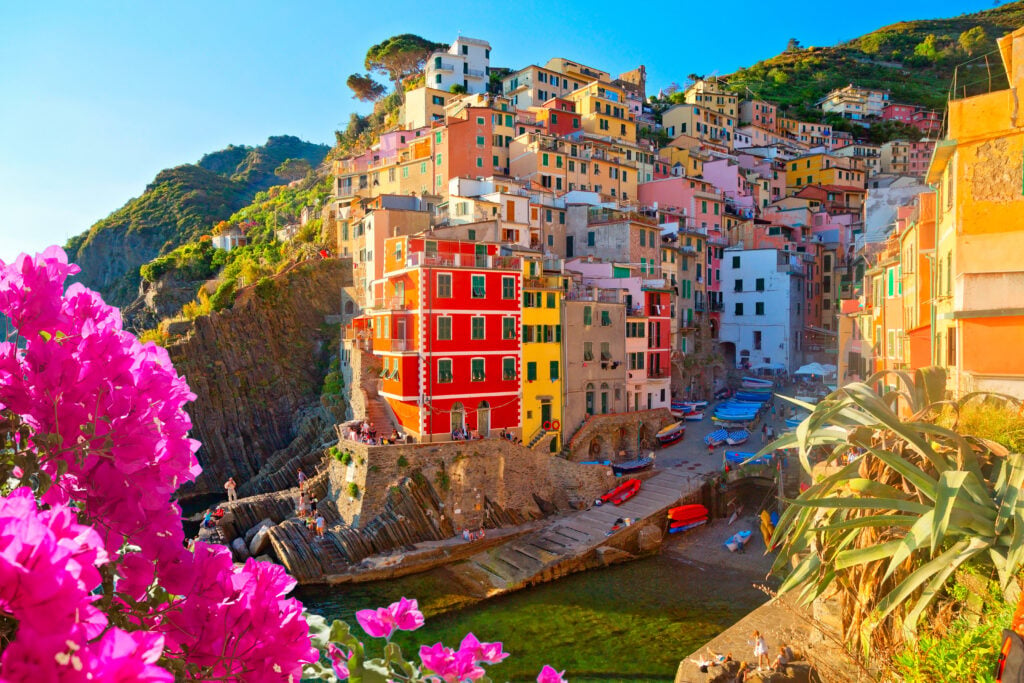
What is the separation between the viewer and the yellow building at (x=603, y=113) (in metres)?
67.6

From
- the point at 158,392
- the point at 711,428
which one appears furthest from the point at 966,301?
the point at 711,428

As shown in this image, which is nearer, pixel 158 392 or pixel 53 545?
pixel 53 545

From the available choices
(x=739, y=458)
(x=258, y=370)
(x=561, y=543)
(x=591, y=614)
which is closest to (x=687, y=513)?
(x=739, y=458)

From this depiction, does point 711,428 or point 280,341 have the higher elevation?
point 280,341

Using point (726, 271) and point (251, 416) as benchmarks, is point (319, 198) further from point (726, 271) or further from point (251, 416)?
point (726, 271)

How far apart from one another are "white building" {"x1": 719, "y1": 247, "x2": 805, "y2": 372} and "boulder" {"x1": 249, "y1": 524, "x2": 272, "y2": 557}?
4462 centimetres

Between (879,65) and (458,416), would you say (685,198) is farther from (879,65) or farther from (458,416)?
(879,65)

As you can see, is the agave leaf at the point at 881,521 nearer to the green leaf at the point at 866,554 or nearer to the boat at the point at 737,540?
the green leaf at the point at 866,554

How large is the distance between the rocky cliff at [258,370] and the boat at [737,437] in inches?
992

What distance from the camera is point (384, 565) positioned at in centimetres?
2773

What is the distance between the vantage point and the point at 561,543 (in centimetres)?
2997

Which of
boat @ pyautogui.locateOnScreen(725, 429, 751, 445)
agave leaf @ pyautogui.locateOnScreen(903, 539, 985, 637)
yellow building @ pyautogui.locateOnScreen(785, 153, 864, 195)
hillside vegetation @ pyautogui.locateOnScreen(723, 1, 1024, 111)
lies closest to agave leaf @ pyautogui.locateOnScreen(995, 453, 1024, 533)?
agave leaf @ pyautogui.locateOnScreen(903, 539, 985, 637)

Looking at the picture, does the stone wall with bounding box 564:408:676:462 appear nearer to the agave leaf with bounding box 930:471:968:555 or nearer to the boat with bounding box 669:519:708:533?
the boat with bounding box 669:519:708:533

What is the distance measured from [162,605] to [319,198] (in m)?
74.9
